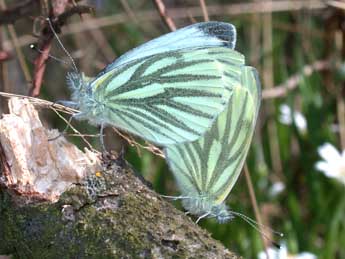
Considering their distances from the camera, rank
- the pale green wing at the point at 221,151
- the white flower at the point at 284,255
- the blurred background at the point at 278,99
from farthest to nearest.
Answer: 1. the blurred background at the point at 278,99
2. the white flower at the point at 284,255
3. the pale green wing at the point at 221,151

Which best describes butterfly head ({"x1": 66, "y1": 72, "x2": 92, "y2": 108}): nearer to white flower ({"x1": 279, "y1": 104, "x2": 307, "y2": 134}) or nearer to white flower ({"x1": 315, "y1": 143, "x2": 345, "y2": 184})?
white flower ({"x1": 315, "y1": 143, "x2": 345, "y2": 184})

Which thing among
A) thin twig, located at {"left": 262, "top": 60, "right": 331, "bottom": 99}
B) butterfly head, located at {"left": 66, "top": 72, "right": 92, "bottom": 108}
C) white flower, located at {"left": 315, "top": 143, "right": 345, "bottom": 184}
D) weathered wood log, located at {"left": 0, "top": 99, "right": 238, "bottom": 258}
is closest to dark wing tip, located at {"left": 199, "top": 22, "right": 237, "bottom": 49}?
butterfly head, located at {"left": 66, "top": 72, "right": 92, "bottom": 108}

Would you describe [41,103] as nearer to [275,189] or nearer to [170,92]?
[170,92]

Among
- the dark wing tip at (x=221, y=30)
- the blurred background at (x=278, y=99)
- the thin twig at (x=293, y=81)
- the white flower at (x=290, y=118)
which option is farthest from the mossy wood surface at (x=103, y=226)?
the thin twig at (x=293, y=81)

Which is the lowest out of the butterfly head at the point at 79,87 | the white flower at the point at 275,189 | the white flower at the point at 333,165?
the white flower at the point at 275,189

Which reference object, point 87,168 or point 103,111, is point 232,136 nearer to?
point 103,111

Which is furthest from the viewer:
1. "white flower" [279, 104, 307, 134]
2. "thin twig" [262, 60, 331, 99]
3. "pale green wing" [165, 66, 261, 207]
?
"thin twig" [262, 60, 331, 99]

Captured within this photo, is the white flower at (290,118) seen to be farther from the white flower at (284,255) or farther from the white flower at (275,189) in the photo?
the white flower at (284,255)

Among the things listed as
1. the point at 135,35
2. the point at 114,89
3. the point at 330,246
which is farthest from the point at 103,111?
the point at 135,35
